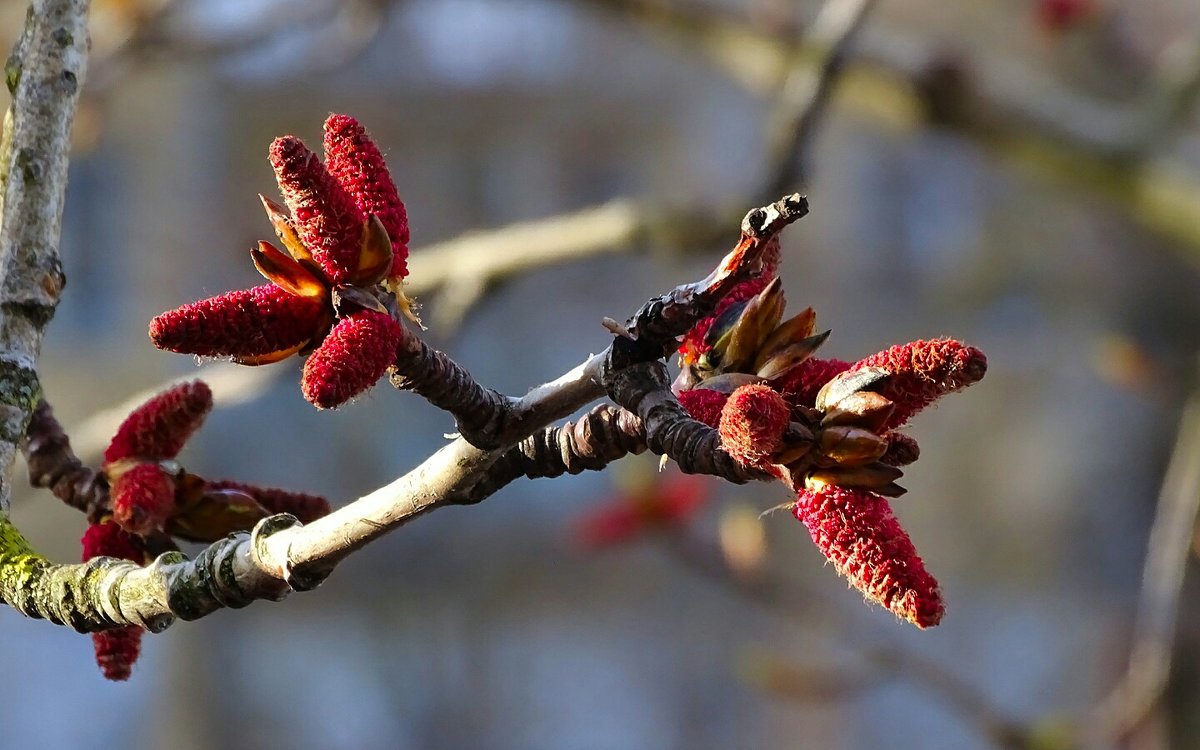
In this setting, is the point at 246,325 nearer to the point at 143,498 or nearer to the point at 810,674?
the point at 143,498

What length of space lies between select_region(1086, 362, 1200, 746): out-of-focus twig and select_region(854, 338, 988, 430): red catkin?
1.40m

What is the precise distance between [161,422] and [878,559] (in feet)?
1.49

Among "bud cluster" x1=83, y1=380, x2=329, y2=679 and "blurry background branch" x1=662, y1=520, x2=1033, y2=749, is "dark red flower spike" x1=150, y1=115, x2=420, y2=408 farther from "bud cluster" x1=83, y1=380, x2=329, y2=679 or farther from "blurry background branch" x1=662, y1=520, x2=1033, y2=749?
"blurry background branch" x1=662, y1=520, x2=1033, y2=749

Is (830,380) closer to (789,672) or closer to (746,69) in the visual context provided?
(789,672)

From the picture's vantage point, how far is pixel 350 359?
494 millimetres

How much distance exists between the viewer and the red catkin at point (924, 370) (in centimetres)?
48

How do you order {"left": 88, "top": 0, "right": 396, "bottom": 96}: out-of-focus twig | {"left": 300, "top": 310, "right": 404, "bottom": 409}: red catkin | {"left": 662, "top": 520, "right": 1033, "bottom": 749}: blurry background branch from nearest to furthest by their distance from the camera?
{"left": 300, "top": 310, "right": 404, "bottom": 409}: red catkin, {"left": 662, "top": 520, "right": 1033, "bottom": 749}: blurry background branch, {"left": 88, "top": 0, "right": 396, "bottom": 96}: out-of-focus twig

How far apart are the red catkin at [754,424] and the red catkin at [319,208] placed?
19cm

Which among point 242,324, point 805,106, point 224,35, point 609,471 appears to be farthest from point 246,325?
point 609,471

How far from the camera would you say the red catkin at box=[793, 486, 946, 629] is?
19.0 inches

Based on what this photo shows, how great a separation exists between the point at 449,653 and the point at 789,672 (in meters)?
5.86

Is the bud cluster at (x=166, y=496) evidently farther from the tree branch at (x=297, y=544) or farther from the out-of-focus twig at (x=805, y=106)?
the out-of-focus twig at (x=805, y=106)

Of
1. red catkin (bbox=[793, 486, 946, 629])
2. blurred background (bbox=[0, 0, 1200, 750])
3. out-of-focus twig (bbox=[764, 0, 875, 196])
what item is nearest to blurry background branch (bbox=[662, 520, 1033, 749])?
out-of-focus twig (bbox=[764, 0, 875, 196])

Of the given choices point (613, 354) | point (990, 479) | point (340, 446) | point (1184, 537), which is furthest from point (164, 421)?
point (990, 479)
